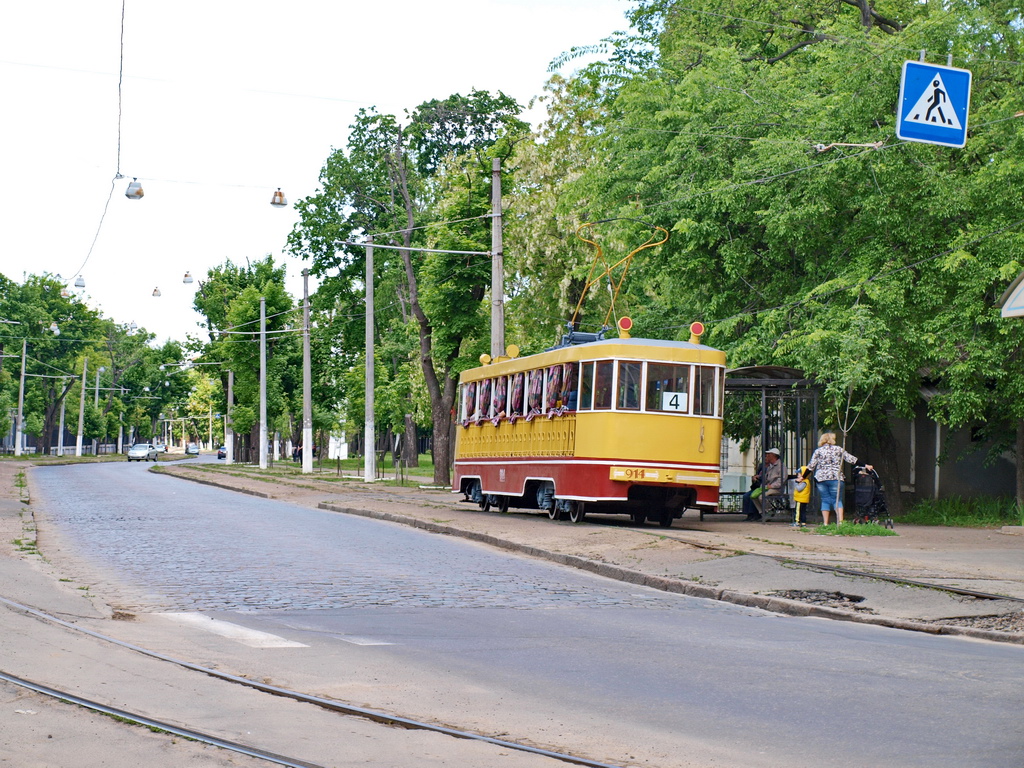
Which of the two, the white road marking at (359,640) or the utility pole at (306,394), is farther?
the utility pole at (306,394)

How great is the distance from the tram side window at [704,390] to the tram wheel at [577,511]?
2.79 m

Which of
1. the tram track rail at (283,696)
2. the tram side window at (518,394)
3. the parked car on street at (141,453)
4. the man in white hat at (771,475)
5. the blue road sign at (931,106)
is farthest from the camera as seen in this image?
the parked car on street at (141,453)

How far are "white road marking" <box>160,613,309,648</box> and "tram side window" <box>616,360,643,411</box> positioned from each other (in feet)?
41.7

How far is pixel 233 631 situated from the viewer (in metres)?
10.1

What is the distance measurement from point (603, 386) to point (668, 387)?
1.21m

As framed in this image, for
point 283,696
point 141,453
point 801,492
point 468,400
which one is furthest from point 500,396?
point 141,453

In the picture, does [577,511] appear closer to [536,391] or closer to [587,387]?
[587,387]

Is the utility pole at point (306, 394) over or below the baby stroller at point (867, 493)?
over

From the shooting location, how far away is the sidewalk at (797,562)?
467 inches

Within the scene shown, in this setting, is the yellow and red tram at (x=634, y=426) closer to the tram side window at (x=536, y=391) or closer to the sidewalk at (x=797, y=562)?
the tram side window at (x=536, y=391)

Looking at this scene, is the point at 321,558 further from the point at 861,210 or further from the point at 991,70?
the point at 991,70

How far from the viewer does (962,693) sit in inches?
307

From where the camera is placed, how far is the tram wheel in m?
23.7

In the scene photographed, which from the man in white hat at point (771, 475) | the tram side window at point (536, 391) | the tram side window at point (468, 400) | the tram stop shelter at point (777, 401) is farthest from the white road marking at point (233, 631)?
the tram side window at point (468, 400)
